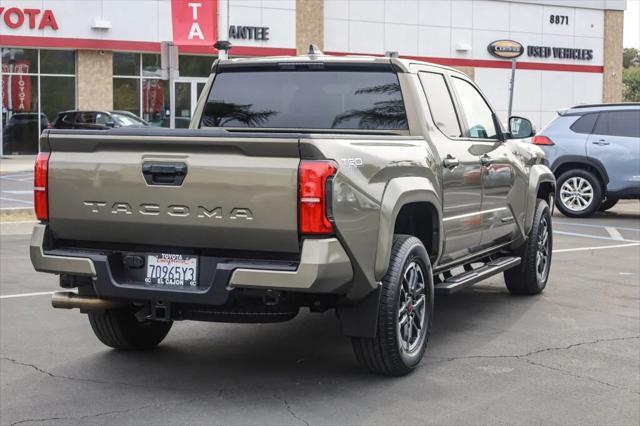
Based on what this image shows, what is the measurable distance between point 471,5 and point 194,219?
39.8 m

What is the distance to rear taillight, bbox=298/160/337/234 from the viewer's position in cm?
529

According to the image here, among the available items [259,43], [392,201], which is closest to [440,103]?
[392,201]

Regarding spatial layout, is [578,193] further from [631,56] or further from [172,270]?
[631,56]

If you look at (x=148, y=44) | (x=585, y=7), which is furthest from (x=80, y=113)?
(x=585, y=7)

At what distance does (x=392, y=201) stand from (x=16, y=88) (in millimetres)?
29214

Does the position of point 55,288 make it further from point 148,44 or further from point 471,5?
point 471,5

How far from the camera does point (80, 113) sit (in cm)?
2966

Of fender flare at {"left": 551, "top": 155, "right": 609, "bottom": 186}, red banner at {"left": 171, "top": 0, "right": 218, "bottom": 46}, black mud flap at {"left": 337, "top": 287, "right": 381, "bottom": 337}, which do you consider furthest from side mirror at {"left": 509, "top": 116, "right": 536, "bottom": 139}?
red banner at {"left": 171, "top": 0, "right": 218, "bottom": 46}

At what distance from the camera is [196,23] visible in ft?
102

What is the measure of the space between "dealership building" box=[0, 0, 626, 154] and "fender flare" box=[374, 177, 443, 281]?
17.1 m

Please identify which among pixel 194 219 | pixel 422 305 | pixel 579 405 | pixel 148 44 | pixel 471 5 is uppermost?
pixel 471 5

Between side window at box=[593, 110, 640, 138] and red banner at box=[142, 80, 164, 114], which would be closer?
side window at box=[593, 110, 640, 138]

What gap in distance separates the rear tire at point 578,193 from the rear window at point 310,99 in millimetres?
10194

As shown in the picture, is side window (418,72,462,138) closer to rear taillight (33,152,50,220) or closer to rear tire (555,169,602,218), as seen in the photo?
rear taillight (33,152,50,220)
